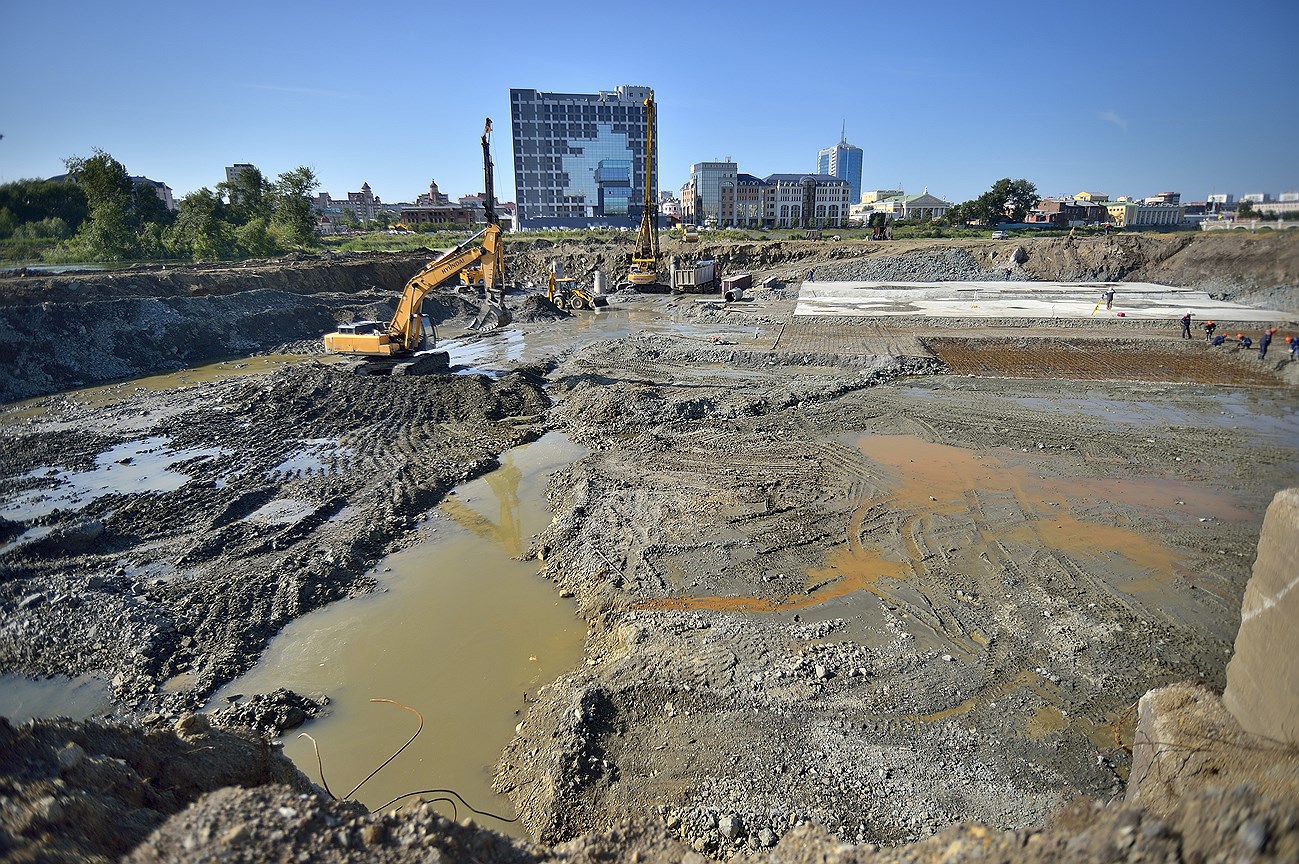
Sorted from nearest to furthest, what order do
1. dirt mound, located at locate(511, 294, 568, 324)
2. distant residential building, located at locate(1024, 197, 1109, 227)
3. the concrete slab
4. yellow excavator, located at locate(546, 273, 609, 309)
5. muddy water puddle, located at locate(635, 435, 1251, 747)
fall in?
1. muddy water puddle, located at locate(635, 435, 1251, 747)
2. the concrete slab
3. dirt mound, located at locate(511, 294, 568, 324)
4. yellow excavator, located at locate(546, 273, 609, 309)
5. distant residential building, located at locate(1024, 197, 1109, 227)

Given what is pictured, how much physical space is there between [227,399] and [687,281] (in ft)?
84.8

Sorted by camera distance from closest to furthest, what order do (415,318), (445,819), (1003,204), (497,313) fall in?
(445,819) < (497,313) < (415,318) < (1003,204)

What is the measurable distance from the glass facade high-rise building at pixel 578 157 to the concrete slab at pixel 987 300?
7842 cm

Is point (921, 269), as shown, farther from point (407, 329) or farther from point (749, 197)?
point (749, 197)

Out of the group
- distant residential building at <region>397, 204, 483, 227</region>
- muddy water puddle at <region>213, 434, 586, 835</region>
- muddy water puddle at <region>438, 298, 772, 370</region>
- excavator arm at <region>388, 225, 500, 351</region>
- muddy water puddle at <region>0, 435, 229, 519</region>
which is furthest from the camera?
distant residential building at <region>397, 204, 483, 227</region>

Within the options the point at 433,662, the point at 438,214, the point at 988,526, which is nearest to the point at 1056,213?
the point at 988,526

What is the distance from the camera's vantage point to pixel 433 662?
24.8ft

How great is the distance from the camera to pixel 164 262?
1400 inches

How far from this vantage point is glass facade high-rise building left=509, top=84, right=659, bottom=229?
10969 centimetres

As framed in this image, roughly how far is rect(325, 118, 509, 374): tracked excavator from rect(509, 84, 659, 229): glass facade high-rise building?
310ft

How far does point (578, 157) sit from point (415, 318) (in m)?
102

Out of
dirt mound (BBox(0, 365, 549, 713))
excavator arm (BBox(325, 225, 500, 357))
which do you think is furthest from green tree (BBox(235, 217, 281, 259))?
excavator arm (BBox(325, 225, 500, 357))

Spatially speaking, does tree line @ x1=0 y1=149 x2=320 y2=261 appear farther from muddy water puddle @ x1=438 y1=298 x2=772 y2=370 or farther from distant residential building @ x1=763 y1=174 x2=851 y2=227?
distant residential building @ x1=763 y1=174 x2=851 y2=227

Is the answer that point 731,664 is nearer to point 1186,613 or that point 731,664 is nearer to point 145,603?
point 1186,613
